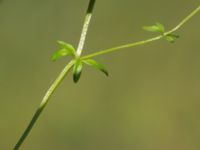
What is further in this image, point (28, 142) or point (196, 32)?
point (196, 32)

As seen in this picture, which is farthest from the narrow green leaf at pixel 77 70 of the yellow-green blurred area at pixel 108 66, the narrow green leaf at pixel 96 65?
the yellow-green blurred area at pixel 108 66

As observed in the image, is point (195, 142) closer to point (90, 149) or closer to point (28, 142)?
point (90, 149)

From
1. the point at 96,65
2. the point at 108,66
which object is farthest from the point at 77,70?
the point at 108,66

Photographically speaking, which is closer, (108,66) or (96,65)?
(96,65)

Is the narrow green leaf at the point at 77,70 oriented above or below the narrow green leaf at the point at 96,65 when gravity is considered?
below

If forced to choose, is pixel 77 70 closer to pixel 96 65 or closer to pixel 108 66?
pixel 96 65

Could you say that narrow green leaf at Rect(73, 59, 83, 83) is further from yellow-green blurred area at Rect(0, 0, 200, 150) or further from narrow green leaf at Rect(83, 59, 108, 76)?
yellow-green blurred area at Rect(0, 0, 200, 150)

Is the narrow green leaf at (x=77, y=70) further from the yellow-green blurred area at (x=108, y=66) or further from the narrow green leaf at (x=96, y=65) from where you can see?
the yellow-green blurred area at (x=108, y=66)

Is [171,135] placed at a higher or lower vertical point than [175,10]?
lower

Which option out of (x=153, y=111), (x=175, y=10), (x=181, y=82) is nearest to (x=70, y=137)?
(x=153, y=111)

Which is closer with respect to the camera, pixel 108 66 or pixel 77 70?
pixel 77 70

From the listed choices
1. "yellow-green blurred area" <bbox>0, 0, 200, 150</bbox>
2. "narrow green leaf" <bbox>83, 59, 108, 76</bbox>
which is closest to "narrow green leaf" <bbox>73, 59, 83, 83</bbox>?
"narrow green leaf" <bbox>83, 59, 108, 76</bbox>
